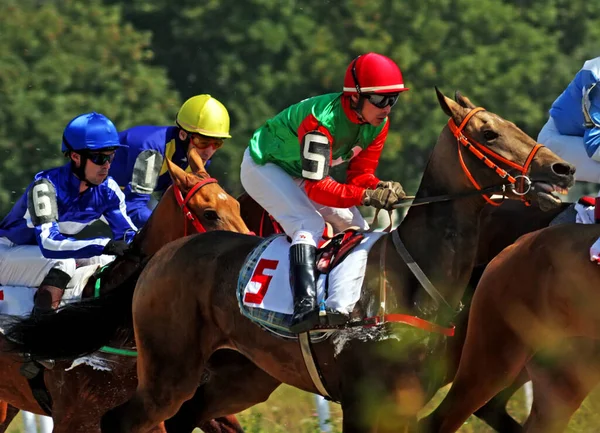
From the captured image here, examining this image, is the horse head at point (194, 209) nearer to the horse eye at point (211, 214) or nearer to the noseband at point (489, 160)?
the horse eye at point (211, 214)

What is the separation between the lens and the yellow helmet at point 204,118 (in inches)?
316

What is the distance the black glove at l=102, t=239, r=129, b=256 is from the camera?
7051mm

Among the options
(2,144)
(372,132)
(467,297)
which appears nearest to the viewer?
(372,132)

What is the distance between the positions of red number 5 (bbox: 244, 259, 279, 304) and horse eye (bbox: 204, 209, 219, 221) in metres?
0.95

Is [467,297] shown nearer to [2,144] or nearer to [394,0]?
[2,144]

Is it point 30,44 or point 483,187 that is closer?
point 483,187

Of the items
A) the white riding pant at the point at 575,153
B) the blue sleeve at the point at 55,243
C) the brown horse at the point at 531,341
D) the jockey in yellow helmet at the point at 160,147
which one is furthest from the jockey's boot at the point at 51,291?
the white riding pant at the point at 575,153

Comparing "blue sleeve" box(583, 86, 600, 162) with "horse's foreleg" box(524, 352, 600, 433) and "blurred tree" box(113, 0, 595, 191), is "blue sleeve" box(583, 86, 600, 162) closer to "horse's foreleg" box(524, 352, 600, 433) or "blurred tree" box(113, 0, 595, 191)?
"horse's foreleg" box(524, 352, 600, 433)

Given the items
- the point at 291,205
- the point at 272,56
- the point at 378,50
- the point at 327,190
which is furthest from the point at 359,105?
the point at 272,56

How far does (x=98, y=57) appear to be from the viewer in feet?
82.2

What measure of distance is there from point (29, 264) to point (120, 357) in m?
0.82

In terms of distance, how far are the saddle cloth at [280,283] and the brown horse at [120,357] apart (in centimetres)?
83

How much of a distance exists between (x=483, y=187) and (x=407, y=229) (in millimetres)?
443

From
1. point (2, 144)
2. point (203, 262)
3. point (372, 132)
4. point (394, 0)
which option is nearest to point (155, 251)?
point (203, 262)
